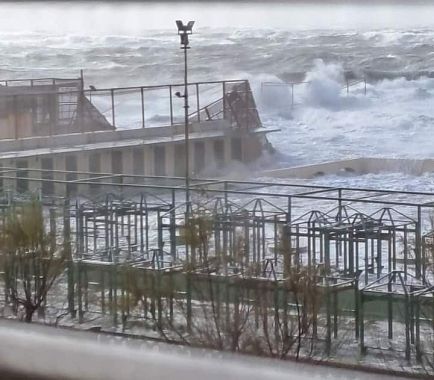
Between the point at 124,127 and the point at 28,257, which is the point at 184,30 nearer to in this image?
the point at 124,127

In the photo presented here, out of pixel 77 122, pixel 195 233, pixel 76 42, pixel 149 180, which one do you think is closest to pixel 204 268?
pixel 195 233

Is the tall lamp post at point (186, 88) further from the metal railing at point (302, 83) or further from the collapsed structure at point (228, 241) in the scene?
the metal railing at point (302, 83)

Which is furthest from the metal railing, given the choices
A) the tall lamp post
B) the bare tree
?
the bare tree

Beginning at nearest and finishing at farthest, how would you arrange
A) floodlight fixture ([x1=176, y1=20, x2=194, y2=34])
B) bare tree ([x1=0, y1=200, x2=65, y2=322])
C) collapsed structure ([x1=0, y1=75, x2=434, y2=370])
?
floodlight fixture ([x1=176, y1=20, x2=194, y2=34]) → collapsed structure ([x1=0, y1=75, x2=434, y2=370]) → bare tree ([x1=0, y1=200, x2=65, y2=322])

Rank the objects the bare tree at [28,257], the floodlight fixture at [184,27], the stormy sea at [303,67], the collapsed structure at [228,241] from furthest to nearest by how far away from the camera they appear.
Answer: the bare tree at [28,257] → the collapsed structure at [228,241] → the floodlight fixture at [184,27] → the stormy sea at [303,67]

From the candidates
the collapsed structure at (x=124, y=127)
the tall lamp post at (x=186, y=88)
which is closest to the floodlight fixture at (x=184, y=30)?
the tall lamp post at (x=186, y=88)

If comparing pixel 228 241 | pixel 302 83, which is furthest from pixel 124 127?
pixel 302 83

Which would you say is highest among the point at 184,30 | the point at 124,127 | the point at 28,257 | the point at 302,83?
the point at 184,30

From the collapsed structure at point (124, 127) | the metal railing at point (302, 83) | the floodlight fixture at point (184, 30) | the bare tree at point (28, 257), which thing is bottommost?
the bare tree at point (28, 257)

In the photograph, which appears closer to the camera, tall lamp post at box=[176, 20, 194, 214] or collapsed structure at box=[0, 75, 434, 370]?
tall lamp post at box=[176, 20, 194, 214]

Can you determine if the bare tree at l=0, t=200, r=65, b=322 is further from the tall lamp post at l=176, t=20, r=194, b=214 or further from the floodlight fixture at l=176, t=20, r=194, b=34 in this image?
the floodlight fixture at l=176, t=20, r=194, b=34

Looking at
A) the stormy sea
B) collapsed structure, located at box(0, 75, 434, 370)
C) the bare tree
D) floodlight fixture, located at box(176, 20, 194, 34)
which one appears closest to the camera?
the stormy sea

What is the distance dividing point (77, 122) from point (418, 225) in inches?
34.2

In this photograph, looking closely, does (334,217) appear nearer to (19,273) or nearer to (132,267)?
(132,267)
